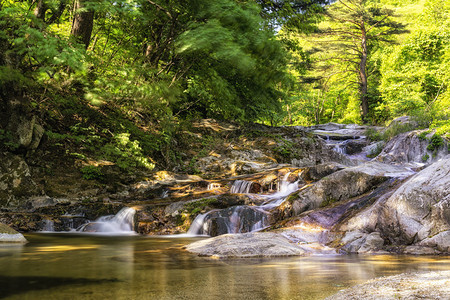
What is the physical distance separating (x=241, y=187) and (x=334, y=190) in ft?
13.3

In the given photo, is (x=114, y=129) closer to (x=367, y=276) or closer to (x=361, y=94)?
(x=367, y=276)

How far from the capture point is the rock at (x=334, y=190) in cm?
806

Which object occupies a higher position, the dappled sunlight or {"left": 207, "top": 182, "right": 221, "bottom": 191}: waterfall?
{"left": 207, "top": 182, "right": 221, "bottom": 191}: waterfall

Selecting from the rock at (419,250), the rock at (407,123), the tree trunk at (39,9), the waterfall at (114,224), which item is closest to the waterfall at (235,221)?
the waterfall at (114,224)

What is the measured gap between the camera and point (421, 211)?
5.72 m

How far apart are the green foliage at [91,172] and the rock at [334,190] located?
6.92 m

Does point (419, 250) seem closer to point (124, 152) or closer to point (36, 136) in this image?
point (124, 152)

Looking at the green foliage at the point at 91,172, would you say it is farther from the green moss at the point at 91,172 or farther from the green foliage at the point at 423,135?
the green foliage at the point at 423,135

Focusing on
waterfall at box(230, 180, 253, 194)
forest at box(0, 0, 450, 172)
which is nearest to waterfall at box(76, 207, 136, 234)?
forest at box(0, 0, 450, 172)

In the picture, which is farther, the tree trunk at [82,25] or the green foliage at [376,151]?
the green foliage at [376,151]

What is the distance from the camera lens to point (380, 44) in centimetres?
3148

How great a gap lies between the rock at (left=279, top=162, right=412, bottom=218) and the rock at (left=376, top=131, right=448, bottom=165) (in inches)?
331

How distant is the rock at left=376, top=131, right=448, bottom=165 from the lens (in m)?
15.4

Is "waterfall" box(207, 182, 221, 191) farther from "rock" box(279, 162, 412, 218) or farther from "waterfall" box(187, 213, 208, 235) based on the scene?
"rock" box(279, 162, 412, 218)
